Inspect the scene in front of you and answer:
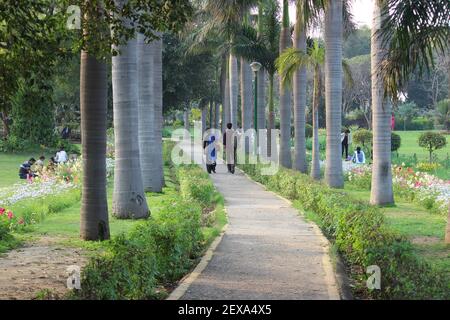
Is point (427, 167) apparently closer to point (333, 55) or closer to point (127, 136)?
point (333, 55)

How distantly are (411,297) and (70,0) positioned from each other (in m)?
4.80

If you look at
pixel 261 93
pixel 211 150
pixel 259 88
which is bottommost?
pixel 211 150

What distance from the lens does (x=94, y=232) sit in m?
11.7

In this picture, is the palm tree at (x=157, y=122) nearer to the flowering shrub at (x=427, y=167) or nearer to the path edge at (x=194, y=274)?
the path edge at (x=194, y=274)

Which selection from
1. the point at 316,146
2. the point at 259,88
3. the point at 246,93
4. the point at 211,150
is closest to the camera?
the point at 316,146

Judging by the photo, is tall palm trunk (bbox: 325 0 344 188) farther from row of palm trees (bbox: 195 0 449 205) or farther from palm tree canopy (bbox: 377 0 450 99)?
palm tree canopy (bbox: 377 0 450 99)

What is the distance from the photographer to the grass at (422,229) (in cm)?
1075

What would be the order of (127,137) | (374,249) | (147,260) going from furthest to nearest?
(127,137), (374,249), (147,260)

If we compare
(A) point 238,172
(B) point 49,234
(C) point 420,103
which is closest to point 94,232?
(B) point 49,234

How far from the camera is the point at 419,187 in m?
18.6

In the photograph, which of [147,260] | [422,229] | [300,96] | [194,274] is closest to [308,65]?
[300,96]

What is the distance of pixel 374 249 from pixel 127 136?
7.16 meters

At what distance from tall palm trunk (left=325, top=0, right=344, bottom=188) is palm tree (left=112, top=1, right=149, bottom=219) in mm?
6673

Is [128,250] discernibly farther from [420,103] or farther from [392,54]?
[420,103]
